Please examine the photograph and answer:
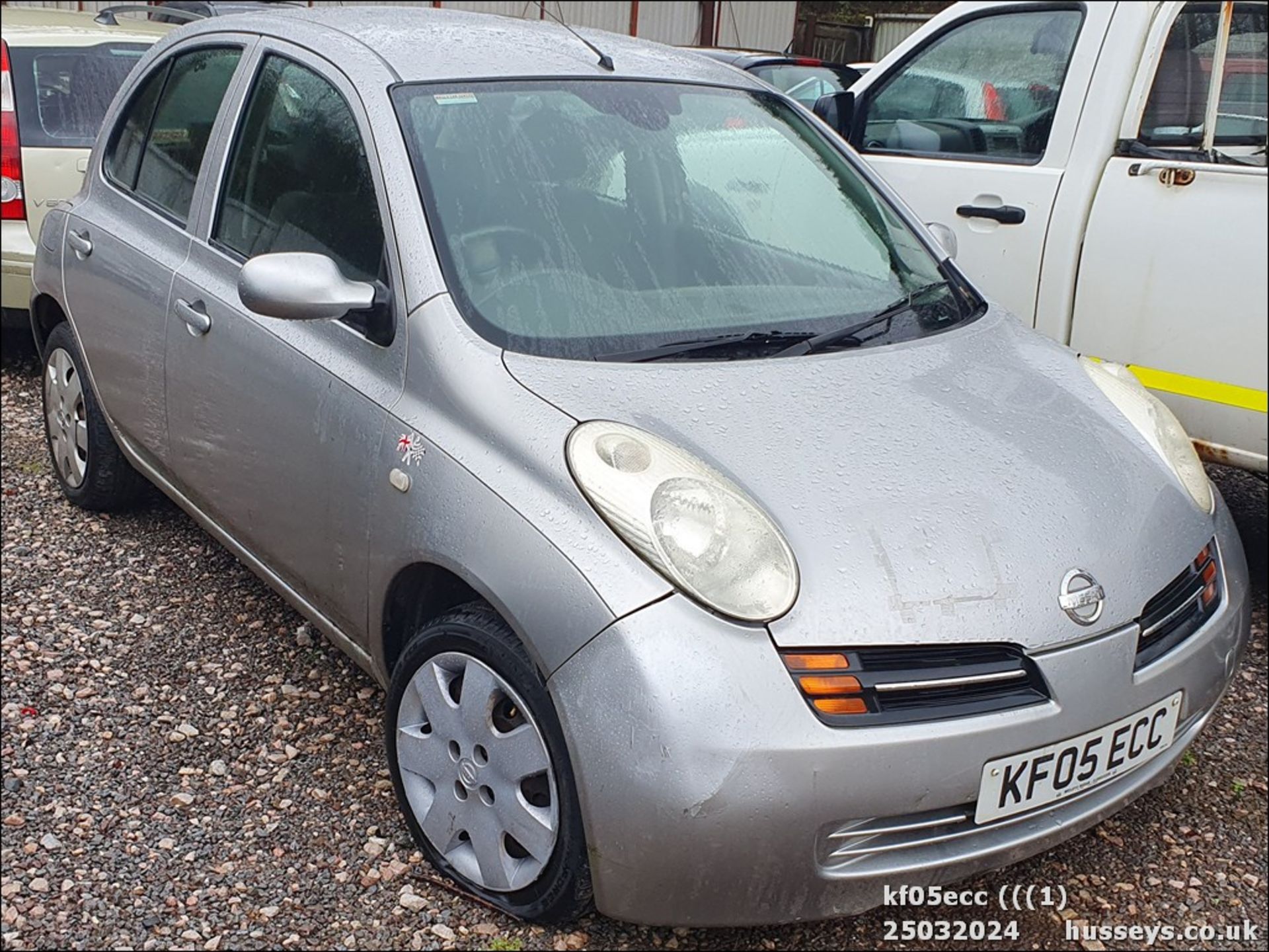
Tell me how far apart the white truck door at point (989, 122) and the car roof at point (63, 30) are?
313 centimetres

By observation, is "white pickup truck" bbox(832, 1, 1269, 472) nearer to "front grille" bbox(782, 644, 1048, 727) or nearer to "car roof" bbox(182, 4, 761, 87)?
"car roof" bbox(182, 4, 761, 87)

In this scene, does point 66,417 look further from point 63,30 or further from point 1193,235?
point 1193,235

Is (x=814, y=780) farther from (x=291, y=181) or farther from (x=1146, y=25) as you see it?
(x=1146, y=25)

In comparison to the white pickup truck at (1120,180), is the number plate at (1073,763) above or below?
below

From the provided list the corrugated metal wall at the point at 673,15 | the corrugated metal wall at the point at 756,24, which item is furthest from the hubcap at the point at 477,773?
the corrugated metal wall at the point at 756,24

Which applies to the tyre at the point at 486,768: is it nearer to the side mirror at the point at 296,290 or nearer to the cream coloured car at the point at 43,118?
the side mirror at the point at 296,290

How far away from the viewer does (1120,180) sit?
13.9 ft

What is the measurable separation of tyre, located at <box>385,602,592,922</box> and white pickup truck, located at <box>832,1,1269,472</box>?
1.95 meters

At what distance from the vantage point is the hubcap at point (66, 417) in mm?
4398

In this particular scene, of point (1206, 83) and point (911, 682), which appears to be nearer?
point (911, 682)

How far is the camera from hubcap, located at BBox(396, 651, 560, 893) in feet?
8.08

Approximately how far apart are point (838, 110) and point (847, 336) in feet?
7.51
